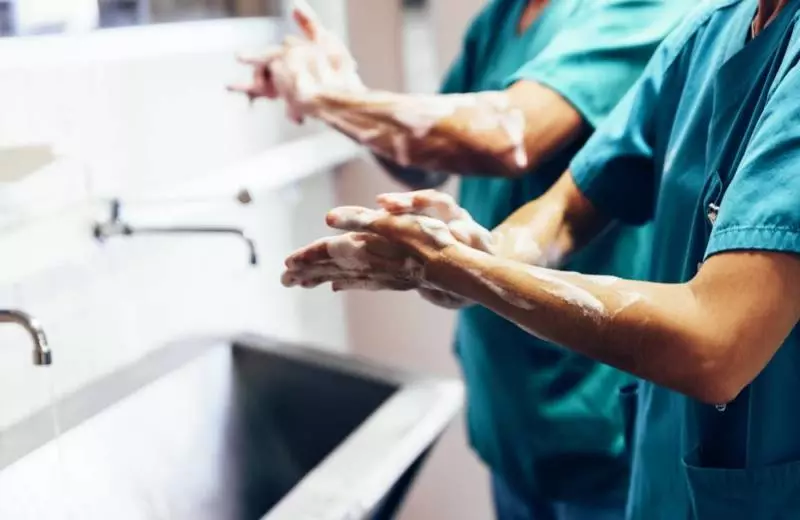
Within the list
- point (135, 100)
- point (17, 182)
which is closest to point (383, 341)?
point (135, 100)

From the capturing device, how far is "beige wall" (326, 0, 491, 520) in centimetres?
144

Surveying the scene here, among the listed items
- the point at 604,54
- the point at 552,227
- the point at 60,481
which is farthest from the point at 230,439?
the point at 604,54

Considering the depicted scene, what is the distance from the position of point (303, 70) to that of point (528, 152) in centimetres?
30

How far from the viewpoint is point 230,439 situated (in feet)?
3.71

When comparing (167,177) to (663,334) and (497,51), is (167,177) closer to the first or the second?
(497,51)

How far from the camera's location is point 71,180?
3.29 ft

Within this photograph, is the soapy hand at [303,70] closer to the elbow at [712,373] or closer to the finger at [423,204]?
the finger at [423,204]

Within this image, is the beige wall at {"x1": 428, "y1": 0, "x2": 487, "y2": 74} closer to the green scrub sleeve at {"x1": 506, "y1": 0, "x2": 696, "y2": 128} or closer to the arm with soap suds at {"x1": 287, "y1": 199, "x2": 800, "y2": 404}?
the green scrub sleeve at {"x1": 506, "y1": 0, "x2": 696, "y2": 128}

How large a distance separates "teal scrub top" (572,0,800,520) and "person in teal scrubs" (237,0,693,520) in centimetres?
9

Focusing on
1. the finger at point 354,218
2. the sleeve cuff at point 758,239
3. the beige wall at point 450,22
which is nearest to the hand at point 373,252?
the finger at point 354,218

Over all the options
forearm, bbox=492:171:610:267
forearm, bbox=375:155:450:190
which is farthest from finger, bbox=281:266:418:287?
forearm, bbox=375:155:450:190

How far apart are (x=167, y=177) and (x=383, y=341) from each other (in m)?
0.57

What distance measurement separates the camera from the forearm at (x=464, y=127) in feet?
2.95

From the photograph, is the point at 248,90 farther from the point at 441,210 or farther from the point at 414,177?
the point at 441,210
